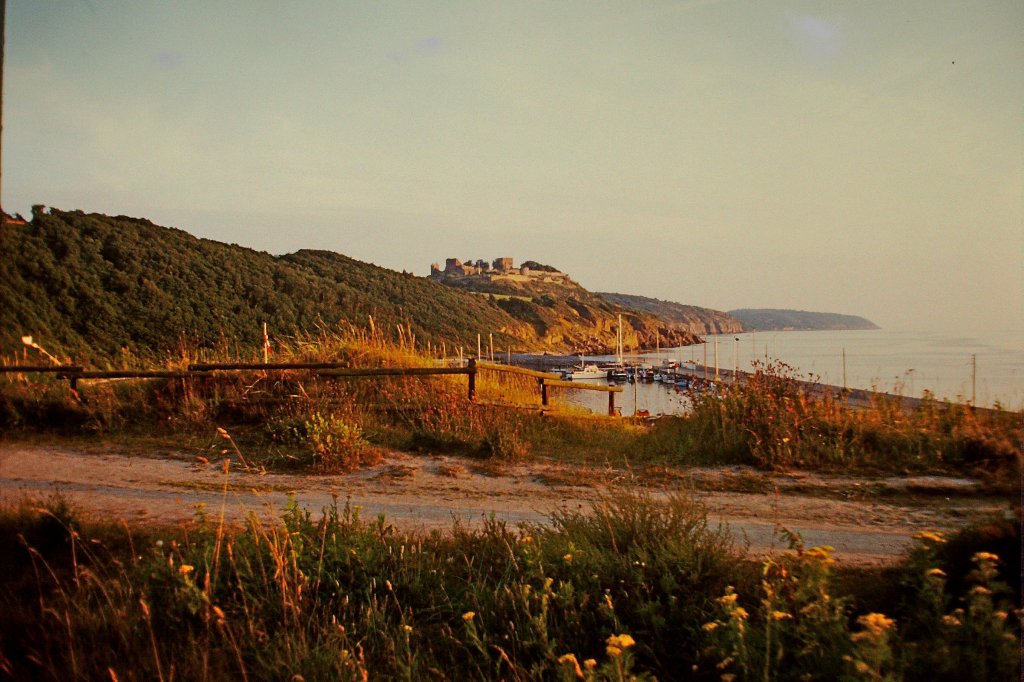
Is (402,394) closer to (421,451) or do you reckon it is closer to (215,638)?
(421,451)

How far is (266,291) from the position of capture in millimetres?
48250

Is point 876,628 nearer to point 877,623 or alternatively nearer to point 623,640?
point 877,623

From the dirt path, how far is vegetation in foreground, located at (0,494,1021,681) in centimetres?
104

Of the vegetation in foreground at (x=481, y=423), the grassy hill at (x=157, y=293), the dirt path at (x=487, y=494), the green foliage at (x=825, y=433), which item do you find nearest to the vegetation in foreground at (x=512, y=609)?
the dirt path at (x=487, y=494)

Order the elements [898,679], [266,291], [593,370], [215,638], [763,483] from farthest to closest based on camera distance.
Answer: [593,370] → [266,291] → [763,483] → [215,638] → [898,679]

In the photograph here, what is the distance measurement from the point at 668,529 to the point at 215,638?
323 cm

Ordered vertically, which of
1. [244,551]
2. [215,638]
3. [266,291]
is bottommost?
[215,638]

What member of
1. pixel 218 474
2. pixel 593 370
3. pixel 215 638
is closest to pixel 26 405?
pixel 218 474

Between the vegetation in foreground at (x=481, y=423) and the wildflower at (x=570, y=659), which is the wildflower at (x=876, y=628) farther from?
the vegetation in foreground at (x=481, y=423)

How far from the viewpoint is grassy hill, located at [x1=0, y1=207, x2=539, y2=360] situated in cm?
3291

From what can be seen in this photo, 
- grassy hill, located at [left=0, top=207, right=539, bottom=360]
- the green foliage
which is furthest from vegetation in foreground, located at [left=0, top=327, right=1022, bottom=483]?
grassy hill, located at [left=0, top=207, right=539, bottom=360]

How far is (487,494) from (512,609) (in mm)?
3628

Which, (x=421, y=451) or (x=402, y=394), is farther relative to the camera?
(x=402, y=394)

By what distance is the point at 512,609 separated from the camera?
4238 millimetres
